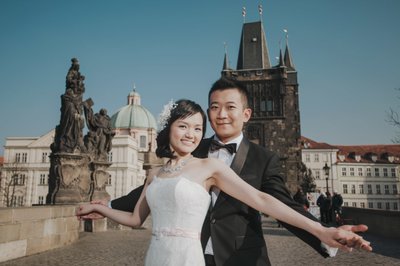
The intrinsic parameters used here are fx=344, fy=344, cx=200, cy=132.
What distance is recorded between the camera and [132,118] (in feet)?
257

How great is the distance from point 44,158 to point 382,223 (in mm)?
55198

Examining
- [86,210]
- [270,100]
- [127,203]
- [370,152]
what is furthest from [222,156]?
[370,152]

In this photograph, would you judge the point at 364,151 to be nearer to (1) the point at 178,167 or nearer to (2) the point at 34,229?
(2) the point at 34,229

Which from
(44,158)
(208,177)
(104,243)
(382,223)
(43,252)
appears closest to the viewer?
(208,177)

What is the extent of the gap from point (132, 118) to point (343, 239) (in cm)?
7825

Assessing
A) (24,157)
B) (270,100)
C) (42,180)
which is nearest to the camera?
(270,100)

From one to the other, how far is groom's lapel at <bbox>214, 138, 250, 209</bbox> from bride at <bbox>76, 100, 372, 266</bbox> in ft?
0.39

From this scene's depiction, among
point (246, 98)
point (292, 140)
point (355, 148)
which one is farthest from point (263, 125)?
point (246, 98)

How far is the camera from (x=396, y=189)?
67000mm

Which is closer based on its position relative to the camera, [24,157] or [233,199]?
[233,199]

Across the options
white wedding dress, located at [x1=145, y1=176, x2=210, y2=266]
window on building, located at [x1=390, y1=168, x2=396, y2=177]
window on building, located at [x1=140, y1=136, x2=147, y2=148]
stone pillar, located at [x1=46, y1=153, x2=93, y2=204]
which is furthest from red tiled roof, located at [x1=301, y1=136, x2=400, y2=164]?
white wedding dress, located at [x1=145, y1=176, x2=210, y2=266]

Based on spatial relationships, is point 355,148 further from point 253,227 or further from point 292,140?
point 253,227

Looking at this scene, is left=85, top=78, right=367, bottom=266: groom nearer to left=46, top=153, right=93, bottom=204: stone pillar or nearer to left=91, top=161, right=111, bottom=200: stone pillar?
left=46, top=153, right=93, bottom=204: stone pillar

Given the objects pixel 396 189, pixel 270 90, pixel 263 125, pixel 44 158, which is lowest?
pixel 396 189
